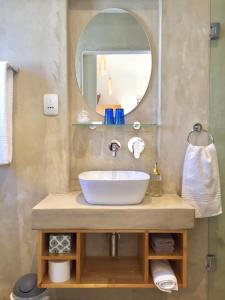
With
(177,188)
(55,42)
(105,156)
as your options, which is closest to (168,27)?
(55,42)

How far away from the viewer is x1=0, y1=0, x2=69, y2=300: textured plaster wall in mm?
1682

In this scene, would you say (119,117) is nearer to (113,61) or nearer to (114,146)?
(114,146)

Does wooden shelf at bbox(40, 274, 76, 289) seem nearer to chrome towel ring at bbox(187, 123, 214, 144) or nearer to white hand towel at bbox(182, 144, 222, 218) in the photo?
white hand towel at bbox(182, 144, 222, 218)

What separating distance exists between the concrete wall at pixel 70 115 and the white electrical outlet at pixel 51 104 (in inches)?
1.4

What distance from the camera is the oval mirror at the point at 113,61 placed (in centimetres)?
175

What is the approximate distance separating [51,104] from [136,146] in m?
0.60

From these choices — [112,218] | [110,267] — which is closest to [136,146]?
[112,218]

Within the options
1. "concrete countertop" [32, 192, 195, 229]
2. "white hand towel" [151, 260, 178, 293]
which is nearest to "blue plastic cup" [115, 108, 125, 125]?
"concrete countertop" [32, 192, 195, 229]

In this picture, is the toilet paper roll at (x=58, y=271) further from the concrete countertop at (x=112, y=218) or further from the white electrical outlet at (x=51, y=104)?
the white electrical outlet at (x=51, y=104)

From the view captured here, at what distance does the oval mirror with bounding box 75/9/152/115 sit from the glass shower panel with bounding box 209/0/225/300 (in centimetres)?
41

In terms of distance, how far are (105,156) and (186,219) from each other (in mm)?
649

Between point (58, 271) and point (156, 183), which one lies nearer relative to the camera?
point (58, 271)

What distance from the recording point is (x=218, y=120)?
5.51ft

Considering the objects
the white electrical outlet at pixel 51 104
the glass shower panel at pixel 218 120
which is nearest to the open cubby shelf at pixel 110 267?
the glass shower panel at pixel 218 120
